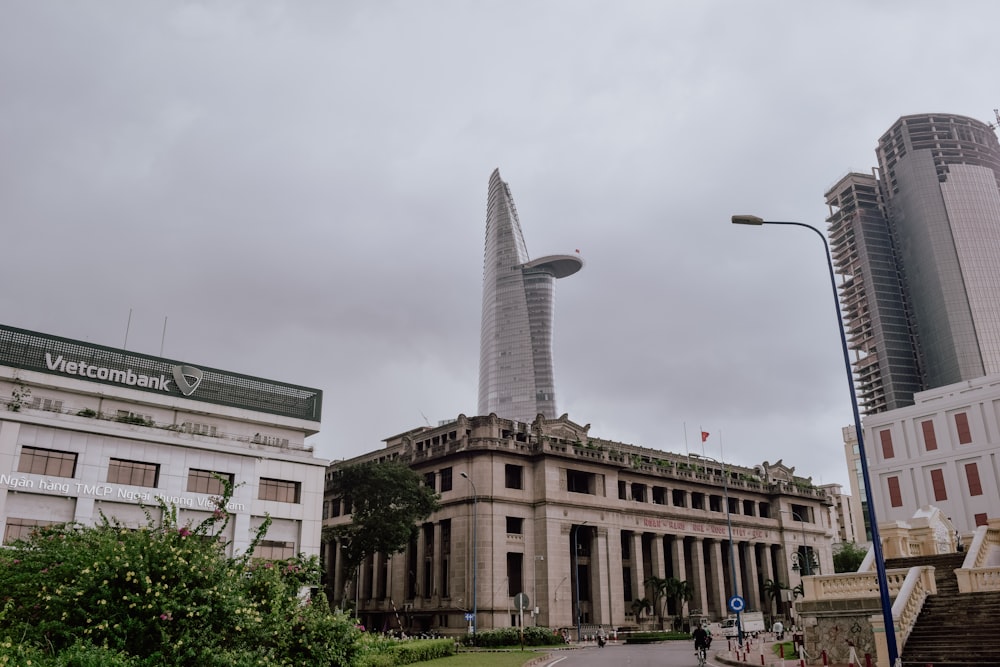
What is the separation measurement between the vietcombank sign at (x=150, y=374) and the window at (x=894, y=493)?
4608cm

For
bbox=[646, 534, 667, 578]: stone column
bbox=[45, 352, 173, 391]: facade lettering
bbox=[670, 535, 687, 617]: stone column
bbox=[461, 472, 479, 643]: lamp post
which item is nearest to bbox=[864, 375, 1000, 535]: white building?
bbox=[646, 534, 667, 578]: stone column

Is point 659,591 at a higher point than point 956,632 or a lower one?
higher

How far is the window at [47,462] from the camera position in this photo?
132ft

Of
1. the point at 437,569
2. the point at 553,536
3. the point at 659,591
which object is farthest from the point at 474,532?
the point at 659,591

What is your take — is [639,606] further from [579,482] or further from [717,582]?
[717,582]

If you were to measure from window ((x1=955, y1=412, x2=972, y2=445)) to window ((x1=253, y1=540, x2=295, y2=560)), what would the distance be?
4994 cm

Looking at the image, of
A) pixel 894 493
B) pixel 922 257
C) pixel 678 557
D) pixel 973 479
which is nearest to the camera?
pixel 973 479

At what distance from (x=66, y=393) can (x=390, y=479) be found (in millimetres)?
29162

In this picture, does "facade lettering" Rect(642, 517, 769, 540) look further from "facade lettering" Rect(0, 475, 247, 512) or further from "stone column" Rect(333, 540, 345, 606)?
"facade lettering" Rect(0, 475, 247, 512)

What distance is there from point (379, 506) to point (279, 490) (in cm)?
1895

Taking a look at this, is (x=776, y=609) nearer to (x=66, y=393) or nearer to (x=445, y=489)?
(x=445, y=489)

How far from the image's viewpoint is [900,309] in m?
182

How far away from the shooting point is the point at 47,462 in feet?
134

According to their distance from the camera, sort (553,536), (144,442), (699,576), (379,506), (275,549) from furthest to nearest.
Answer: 1. (699,576)
2. (553,536)
3. (379,506)
4. (275,549)
5. (144,442)
